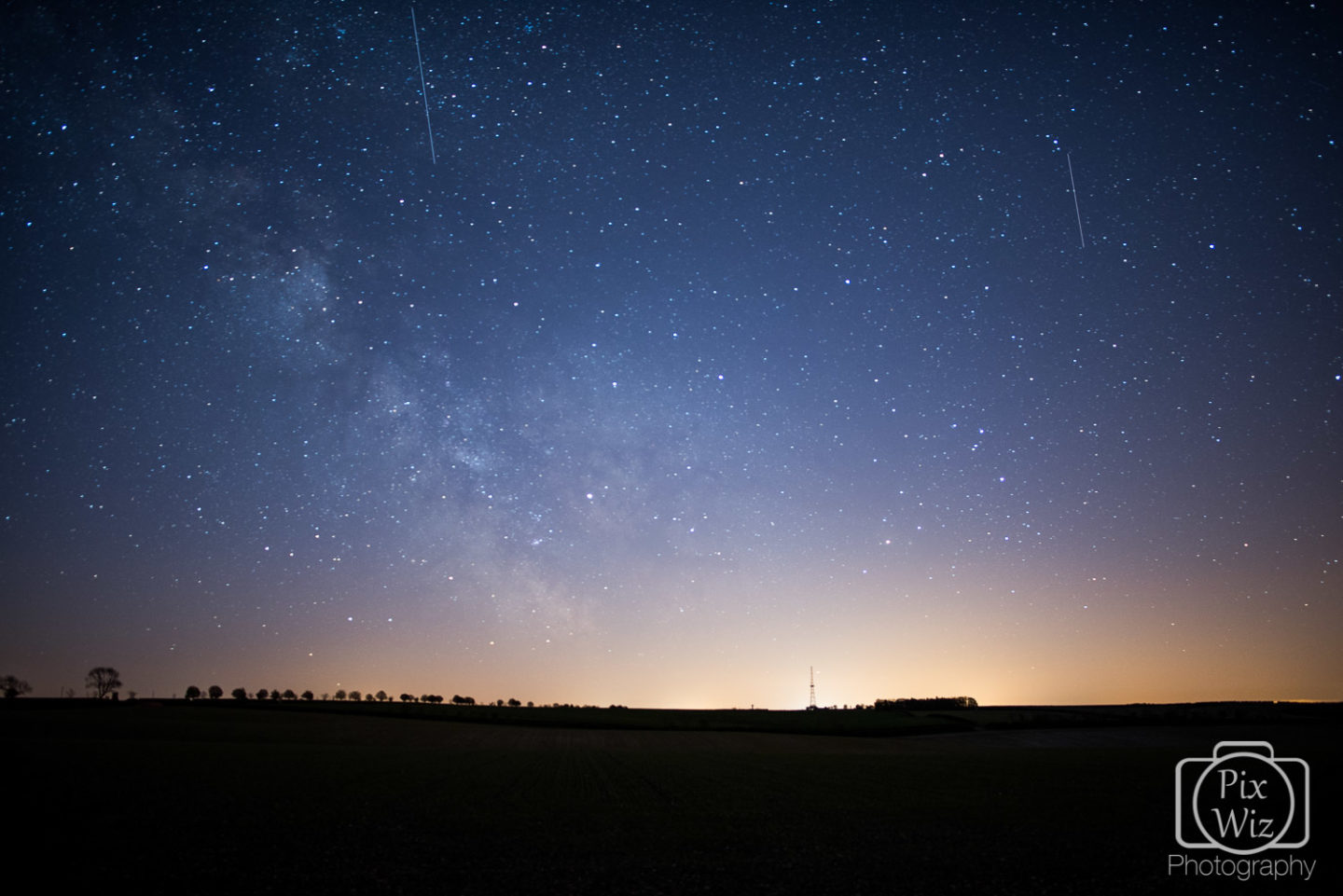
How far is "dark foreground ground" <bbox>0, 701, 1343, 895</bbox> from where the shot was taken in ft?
40.5

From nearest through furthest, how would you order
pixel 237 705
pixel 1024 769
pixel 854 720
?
pixel 1024 769, pixel 854 720, pixel 237 705

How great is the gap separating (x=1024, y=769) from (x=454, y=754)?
33.2 meters

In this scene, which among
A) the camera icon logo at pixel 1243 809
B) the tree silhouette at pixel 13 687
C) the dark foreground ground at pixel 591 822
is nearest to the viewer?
the dark foreground ground at pixel 591 822

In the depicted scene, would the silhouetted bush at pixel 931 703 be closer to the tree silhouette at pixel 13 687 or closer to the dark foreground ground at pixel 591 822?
the dark foreground ground at pixel 591 822

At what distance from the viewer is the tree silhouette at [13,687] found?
122 meters

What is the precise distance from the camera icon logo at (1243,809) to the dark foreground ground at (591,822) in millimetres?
503

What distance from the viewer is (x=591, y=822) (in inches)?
727

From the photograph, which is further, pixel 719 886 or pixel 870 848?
pixel 870 848

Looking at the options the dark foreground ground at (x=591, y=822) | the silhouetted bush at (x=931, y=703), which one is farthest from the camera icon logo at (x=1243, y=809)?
the silhouetted bush at (x=931, y=703)

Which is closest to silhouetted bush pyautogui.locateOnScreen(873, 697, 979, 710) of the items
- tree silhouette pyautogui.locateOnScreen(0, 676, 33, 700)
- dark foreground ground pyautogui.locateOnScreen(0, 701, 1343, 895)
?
dark foreground ground pyautogui.locateOnScreen(0, 701, 1343, 895)

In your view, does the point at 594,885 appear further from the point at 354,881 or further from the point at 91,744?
the point at 91,744

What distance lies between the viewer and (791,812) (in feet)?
66.1

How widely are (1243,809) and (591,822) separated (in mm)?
19792

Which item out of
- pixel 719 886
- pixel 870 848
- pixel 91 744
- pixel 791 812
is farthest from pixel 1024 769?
pixel 91 744
